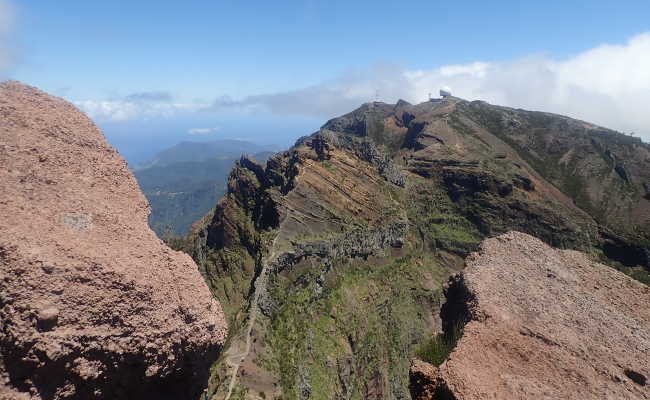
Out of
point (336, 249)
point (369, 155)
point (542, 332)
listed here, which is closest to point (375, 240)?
point (336, 249)

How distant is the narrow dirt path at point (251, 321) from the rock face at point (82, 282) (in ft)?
104

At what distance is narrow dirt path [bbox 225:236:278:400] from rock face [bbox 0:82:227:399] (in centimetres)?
3159

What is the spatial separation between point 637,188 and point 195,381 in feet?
516

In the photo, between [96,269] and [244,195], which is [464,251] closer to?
[244,195]

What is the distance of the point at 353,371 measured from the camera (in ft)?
163

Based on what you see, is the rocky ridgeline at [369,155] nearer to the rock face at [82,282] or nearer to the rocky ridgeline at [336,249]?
the rocky ridgeline at [336,249]

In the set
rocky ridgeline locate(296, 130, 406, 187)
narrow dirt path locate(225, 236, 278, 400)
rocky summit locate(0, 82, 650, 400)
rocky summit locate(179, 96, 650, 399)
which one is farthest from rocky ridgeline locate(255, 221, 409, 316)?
rocky ridgeline locate(296, 130, 406, 187)

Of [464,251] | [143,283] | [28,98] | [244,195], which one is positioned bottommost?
[464,251]

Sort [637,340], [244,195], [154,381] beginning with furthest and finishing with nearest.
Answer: [244,195]
[637,340]
[154,381]

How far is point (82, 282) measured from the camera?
623cm

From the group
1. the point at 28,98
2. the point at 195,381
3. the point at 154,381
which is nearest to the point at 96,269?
the point at 154,381

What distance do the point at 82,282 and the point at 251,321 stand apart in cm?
4230

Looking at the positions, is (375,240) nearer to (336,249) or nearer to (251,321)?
(336,249)

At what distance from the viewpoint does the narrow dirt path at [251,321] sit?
36909 millimetres
